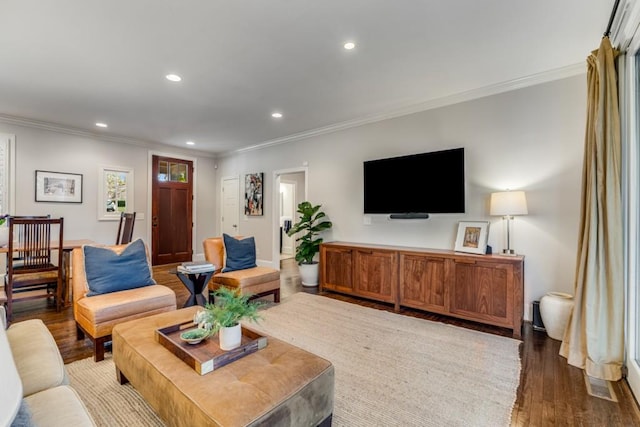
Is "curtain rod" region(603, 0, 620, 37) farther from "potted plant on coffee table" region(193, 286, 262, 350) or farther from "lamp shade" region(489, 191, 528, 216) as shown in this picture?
"potted plant on coffee table" region(193, 286, 262, 350)

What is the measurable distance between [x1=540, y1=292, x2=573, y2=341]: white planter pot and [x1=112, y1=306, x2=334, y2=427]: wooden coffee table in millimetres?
2491

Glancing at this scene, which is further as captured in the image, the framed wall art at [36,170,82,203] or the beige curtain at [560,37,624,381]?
the framed wall art at [36,170,82,203]

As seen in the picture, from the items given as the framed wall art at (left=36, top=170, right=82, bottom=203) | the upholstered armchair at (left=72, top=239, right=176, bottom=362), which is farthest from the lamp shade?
the framed wall art at (left=36, top=170, right=82, bottom=203)

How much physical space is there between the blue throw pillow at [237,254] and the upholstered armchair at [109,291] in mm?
1019

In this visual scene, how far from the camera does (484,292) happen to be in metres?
3.19

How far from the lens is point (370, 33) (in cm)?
251

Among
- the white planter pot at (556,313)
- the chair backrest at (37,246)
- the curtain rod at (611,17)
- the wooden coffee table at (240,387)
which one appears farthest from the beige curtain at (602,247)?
the chair backrest at (37,246)

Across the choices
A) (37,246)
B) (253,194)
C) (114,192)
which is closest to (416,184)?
(253,194)

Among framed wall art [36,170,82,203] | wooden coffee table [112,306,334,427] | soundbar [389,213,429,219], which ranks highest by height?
framed wall art [36,170,82,203]

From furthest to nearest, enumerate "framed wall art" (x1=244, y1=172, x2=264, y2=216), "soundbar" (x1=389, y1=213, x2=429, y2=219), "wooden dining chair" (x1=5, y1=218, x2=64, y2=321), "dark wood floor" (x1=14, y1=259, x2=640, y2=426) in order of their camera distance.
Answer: "framed wall art" (x1=244, y1=172, x2=264, y2=216)
"soundbar" (x1=389, y1=213, x2=429, y2=219)
"wooden dining chair" (x1=5, y1=218, x2=64, y2=321)
"dark wood floor" (x1=14, y1=259, x2=640, y2=426)

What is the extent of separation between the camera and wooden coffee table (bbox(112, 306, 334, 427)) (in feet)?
4.08

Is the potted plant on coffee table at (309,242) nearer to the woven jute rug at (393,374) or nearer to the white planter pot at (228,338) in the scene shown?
the woven jute rug at (393,374)

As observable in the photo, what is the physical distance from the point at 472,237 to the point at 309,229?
2508 millimetres

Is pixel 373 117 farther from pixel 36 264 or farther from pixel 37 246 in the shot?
pixel 36 264
